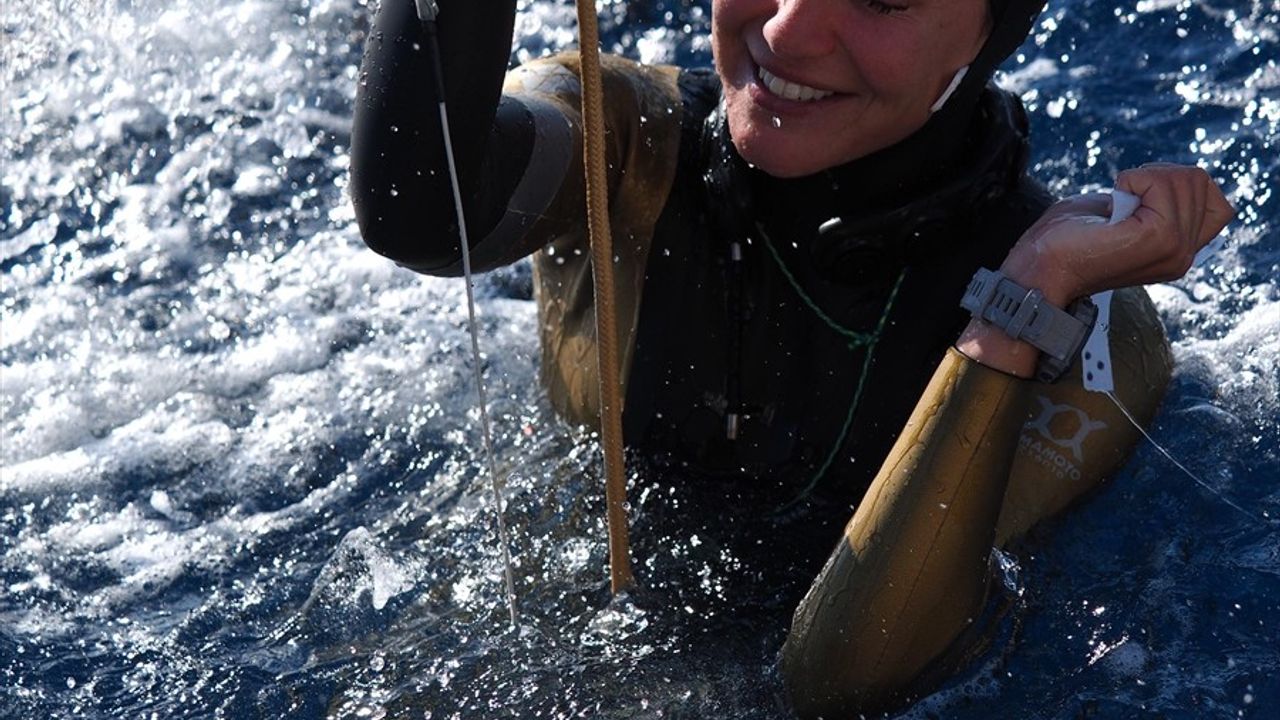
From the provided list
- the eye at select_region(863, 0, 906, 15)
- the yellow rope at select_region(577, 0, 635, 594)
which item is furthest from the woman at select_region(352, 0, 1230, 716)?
the yellow rope at select_region(577, 0, 635, 594)

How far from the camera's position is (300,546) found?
11.2 ft

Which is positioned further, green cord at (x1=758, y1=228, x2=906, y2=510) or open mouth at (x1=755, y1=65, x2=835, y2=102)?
green cord at (x1=758, y1=228, x2=906, y2=510)

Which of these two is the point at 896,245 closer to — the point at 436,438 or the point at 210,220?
the point at 436,438

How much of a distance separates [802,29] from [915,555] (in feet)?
2.71

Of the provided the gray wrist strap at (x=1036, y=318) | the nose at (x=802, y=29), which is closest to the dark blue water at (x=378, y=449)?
the gray wrist strap at (x=1036, y=318)

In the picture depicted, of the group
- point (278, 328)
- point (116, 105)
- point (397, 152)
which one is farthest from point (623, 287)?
point (116, 105)

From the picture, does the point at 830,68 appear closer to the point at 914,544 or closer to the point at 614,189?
the point at 614,189

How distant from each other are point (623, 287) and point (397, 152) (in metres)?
→ 0.64

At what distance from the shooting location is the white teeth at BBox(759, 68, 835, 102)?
8.61 feet

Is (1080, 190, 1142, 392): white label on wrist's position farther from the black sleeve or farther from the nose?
the black sleeve

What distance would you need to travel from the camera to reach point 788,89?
2.63 m

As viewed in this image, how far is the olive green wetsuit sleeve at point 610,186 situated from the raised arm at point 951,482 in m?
0.60

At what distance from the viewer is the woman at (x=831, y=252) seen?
2.50 m

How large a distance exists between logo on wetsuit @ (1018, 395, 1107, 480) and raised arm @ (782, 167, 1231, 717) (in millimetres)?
179
